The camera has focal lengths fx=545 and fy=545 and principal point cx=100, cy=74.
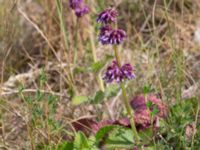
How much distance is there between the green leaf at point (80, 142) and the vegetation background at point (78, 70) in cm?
7

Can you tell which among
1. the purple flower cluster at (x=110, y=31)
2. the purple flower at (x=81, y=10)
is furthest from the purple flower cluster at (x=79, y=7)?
the purple flower cluster at (x=110, y=31)

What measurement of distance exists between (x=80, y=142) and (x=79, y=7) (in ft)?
2.31

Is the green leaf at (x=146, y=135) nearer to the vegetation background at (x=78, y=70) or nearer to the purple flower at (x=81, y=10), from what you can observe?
the vegetation background at (x=78, y=70)

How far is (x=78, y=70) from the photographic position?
2.50 meters

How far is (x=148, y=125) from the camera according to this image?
6.95 ft

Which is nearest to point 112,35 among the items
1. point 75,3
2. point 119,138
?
point 119,138

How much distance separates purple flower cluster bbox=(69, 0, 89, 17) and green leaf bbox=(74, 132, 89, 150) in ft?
2.16

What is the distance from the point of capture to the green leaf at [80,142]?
197 cm

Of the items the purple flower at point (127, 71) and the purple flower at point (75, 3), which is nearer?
the purple flower at point (127, 71)

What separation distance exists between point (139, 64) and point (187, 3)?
2.58 ft

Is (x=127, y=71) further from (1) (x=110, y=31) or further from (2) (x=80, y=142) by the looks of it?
(2) (x=80, y=142)

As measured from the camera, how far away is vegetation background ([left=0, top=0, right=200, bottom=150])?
1.99 metres

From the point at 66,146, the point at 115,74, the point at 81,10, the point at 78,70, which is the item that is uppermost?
the point at 81,10

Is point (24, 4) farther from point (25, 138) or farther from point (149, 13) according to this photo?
point (25, 138)
